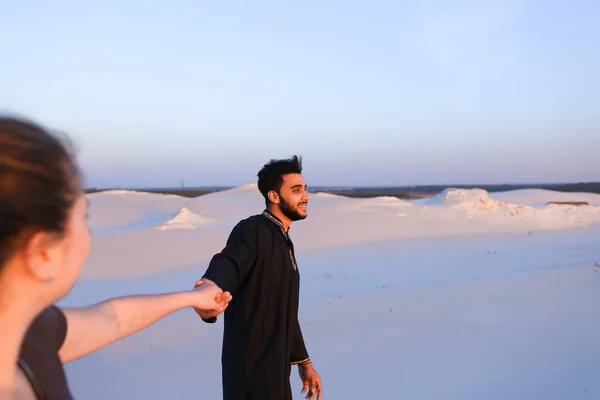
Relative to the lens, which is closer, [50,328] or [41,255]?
[41,255]

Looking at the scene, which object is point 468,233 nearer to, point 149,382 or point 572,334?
point 572,334

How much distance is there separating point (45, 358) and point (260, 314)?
209cm

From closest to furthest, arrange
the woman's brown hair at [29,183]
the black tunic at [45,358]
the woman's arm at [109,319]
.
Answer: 1. the woman's brown hair at [29,183]
2. the black tunic at [45,358]
3. the woman's arm at [109,319]

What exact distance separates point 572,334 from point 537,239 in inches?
507

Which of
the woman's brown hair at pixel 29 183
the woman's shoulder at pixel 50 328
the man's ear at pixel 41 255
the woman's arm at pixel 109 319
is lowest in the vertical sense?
the woman's arm at pixel 109 319

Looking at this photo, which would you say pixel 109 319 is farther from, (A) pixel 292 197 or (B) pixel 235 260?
(A) pixel 292 197

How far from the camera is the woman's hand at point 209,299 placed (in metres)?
1.97

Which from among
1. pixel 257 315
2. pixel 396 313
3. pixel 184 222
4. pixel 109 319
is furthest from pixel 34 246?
pixel 184 222

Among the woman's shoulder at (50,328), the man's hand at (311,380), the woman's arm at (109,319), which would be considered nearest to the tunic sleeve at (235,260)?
the man's hand at (311,380)

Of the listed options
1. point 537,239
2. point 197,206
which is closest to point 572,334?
point 537,239

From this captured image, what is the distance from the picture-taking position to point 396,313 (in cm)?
911

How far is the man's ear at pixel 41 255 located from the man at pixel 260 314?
1835 mm

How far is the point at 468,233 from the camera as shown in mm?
21172

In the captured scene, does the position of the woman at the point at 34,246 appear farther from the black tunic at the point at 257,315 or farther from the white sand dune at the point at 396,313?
the white sand dune at the point at 396,313
